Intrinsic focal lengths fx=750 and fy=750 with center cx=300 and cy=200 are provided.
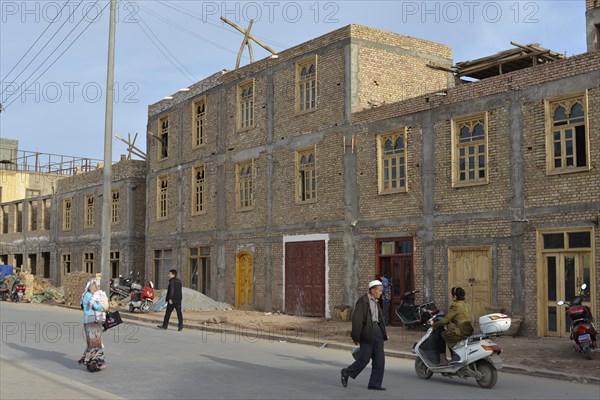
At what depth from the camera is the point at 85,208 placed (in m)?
44.7

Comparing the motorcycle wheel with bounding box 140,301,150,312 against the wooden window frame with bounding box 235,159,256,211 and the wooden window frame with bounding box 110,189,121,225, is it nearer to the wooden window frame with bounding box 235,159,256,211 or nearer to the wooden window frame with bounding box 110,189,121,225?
the wooden window frame with bounding box 235,159,256,211

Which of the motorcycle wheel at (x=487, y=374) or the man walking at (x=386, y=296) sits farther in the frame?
the man walking at (x=386, y=296)

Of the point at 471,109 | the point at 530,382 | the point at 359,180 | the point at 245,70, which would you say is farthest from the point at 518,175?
the point at 245,70

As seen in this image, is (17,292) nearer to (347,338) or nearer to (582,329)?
(347,338)

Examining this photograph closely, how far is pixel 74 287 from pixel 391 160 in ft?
60.1

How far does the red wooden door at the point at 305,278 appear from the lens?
974 inches

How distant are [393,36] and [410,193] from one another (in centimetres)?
664

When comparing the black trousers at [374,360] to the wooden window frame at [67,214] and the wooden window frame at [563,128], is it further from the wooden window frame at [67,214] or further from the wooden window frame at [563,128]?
the wooden window frame at [67,214]

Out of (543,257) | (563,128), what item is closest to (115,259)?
(543,257)

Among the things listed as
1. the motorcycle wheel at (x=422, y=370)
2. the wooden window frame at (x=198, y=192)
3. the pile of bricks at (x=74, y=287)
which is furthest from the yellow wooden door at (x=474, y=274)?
the pile of bricks at (x=74, y=287)

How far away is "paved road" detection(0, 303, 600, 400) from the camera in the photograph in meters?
10.3

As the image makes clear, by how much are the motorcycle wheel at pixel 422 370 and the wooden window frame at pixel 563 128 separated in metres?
7.41

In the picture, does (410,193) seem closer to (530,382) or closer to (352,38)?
(352,38)

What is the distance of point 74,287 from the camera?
112 feet
